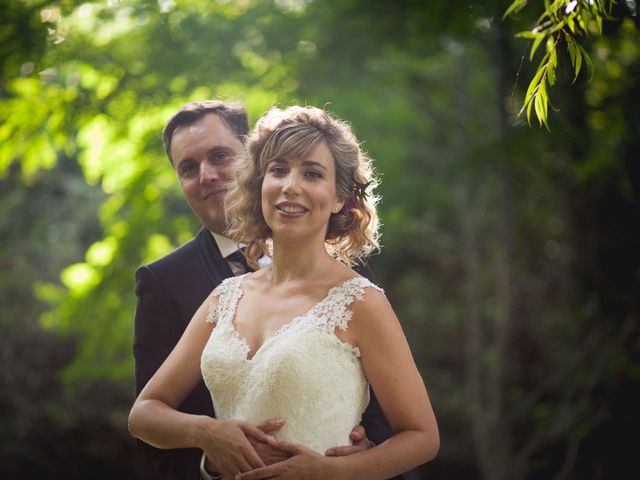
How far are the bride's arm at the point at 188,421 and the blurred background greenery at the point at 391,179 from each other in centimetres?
97

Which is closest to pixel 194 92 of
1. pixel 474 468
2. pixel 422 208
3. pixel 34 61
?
pixel 34 61

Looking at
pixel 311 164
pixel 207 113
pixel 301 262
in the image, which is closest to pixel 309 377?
pixel 301 262

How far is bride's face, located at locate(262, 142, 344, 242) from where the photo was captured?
2.60m

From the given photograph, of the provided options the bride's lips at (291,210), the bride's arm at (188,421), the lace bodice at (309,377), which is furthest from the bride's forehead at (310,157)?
the bride's arm at (188,421)

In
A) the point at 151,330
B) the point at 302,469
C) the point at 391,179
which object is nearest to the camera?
the point at 302,469

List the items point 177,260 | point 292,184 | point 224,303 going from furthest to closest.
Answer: point 177,260, point 224,303, point 292,184

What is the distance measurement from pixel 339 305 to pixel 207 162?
115cm

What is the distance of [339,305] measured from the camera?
2.50 m

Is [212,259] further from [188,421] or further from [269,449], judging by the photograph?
[269,449]

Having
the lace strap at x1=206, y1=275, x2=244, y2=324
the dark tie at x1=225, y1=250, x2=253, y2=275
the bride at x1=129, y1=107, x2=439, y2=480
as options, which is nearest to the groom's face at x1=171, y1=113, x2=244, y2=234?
the dark tie at x1=225, y1=250, x2=253, y2=275

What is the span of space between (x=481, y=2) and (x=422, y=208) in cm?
844

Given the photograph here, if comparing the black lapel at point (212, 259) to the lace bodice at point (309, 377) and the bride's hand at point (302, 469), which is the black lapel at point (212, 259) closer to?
the lace bodice at point (309, 377)

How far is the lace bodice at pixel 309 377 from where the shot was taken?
2.47 meters

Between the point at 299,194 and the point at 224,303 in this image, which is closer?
the point at 299,194
